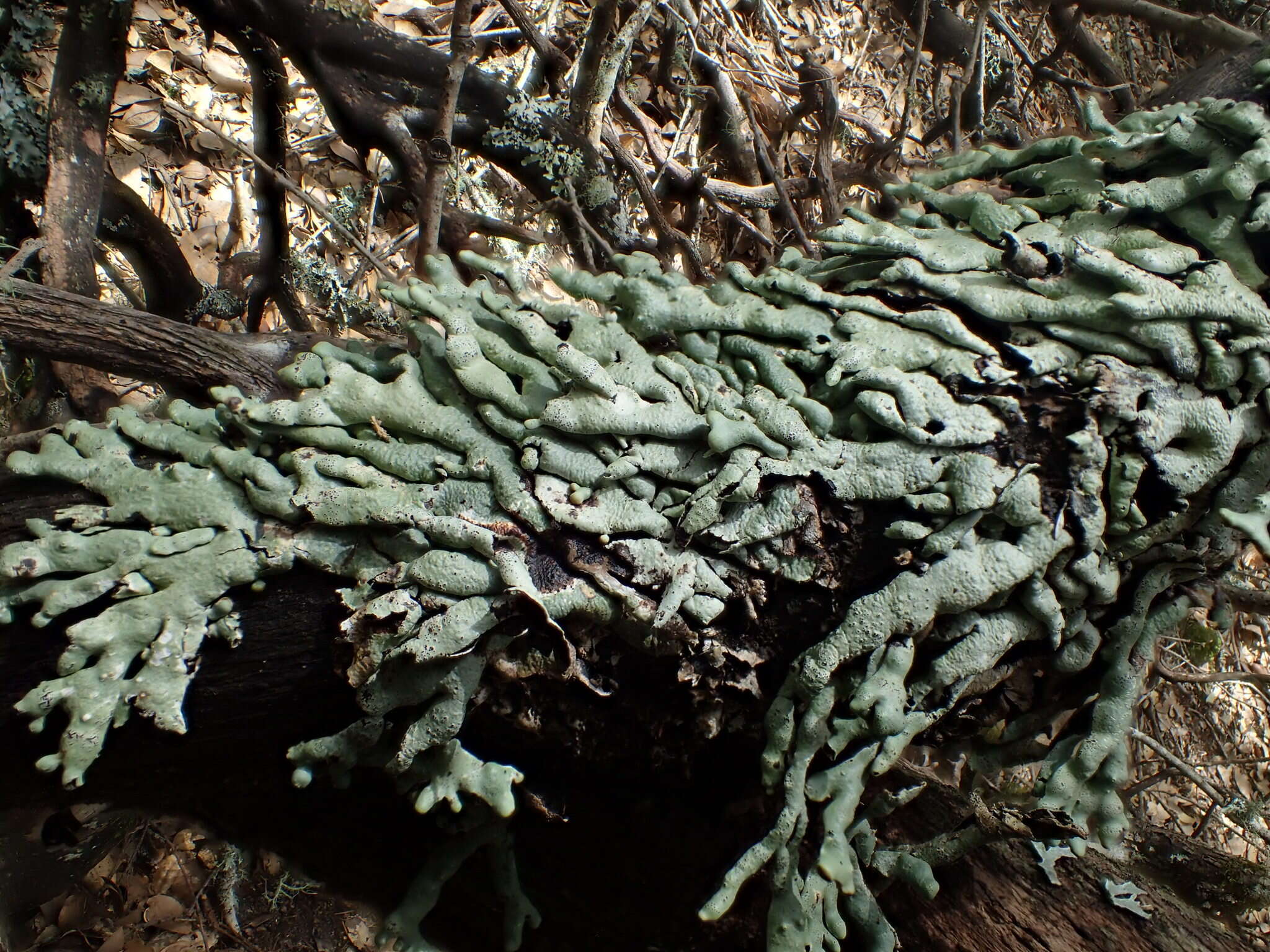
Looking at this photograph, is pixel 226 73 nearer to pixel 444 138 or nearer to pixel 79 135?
pixel 79 135

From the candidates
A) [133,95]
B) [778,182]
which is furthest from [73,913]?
[778,182]

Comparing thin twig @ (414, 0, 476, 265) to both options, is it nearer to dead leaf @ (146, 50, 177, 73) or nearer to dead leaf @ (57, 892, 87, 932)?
dead leaf @ (146, 50, 177, 73)

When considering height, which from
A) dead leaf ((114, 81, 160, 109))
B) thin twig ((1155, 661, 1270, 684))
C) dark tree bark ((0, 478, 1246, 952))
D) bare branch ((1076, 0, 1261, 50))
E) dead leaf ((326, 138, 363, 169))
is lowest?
dark tree bark ((0, 478, 1246, 952))

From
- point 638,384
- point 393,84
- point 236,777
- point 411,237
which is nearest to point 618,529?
point 638,384

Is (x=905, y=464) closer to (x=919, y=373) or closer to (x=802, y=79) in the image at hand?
(x=919, y=373)

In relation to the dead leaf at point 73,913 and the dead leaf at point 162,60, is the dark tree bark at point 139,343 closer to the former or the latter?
the dead leaf at point 73,913

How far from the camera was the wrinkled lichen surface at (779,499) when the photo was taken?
0.86 metres

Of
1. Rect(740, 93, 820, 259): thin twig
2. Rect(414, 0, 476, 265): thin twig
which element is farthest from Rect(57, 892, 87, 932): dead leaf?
Rect(740, 93, 820, 259): thin twig

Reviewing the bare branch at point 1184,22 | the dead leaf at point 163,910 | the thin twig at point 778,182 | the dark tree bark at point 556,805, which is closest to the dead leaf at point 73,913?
the dead leaf at point 163,910

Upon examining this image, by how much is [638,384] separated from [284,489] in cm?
41

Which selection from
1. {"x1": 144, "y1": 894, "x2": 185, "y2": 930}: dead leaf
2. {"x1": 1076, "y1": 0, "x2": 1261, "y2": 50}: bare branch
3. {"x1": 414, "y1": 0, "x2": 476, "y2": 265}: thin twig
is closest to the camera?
{"x1": 1076, "y1": 0, "x2": 1261, "y2": 50}: bare branch

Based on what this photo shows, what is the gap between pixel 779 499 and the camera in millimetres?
877

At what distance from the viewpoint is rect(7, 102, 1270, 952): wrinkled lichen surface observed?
0.86 metres

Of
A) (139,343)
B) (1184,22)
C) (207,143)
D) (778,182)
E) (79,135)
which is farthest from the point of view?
(207,143)
